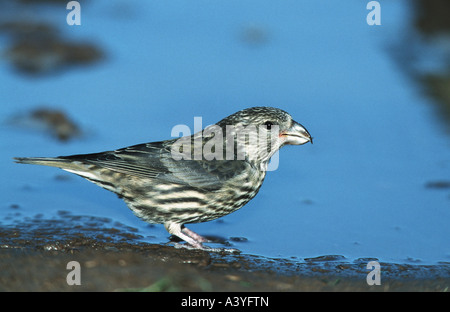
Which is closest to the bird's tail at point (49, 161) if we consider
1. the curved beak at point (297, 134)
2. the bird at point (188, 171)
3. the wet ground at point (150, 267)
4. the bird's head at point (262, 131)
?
the bird at point (188, 171)

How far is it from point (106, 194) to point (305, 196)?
6.35 feet

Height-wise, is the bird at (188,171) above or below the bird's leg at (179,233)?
above

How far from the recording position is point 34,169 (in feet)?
25.3

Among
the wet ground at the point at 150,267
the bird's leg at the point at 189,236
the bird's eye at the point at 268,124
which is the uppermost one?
the bird's eye at the point at 268,124

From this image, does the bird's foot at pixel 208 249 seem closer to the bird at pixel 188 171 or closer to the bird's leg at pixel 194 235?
the bird at pixel 188 171

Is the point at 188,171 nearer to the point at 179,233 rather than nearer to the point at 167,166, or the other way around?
the point at 167,166

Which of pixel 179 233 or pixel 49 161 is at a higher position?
pixel 49 161

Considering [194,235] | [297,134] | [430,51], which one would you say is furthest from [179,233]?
[430,51]

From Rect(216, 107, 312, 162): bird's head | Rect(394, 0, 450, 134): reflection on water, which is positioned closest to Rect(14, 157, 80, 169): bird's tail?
Rect(216, 107, 312, 162): bird's head

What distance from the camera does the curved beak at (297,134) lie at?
21.9 ft

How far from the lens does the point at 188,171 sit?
647 cm

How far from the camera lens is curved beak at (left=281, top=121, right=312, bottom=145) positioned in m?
6.68

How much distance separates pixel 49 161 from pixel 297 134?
2.11 m
